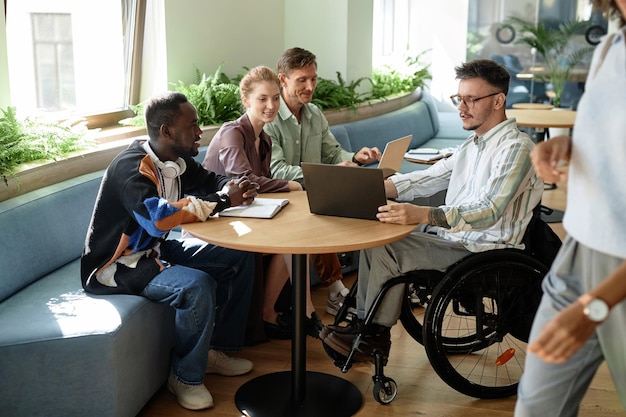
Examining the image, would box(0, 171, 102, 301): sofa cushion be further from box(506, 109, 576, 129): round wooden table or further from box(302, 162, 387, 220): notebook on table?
box(506, 109, 576, 129): round wooden table

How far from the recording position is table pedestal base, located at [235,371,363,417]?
309cm

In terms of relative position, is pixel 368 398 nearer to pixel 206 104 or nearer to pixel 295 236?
pixel 295 236

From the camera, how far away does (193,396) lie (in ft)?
10.3

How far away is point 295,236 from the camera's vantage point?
9.20ft

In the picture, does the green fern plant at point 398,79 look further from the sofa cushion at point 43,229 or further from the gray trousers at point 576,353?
the gray trousers at point 576,353

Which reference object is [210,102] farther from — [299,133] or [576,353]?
[576,353]

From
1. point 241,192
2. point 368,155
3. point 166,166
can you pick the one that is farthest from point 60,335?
point 368,155

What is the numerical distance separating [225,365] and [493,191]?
1350 millimetres

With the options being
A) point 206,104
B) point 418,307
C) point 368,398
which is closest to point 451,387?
point 368,398

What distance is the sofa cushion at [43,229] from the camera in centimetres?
314

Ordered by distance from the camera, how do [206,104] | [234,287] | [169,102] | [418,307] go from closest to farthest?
[169,102] < [234,287] < [418,307] < [206,104]

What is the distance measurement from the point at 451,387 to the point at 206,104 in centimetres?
244

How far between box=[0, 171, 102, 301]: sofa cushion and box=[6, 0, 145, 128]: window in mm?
709

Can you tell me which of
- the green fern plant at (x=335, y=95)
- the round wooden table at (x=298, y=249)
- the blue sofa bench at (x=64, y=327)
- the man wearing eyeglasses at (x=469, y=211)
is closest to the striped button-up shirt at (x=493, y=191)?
the man wearing eyeglasses at (x=469, y=211)
